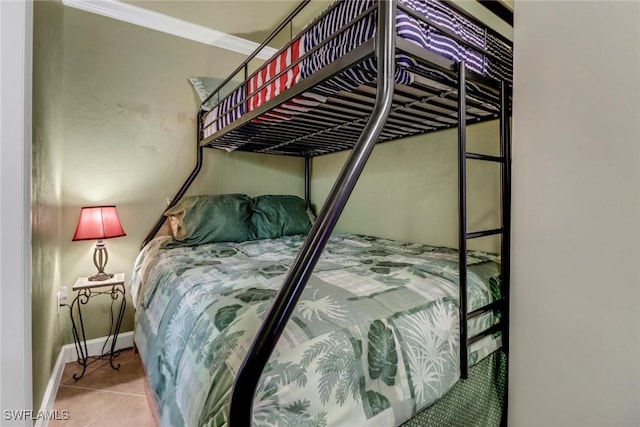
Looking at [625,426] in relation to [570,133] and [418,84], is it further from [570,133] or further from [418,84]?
[418,84]

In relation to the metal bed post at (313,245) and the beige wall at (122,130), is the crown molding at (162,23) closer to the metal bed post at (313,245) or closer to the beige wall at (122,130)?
the beige wall at (122,130)

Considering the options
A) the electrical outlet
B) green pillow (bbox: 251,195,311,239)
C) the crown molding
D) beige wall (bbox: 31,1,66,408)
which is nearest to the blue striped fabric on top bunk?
beige wall (bbox: 31,1,66,408)

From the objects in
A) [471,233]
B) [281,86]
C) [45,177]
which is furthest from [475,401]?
[45,177]

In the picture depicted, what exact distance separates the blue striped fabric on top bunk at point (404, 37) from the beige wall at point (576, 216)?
0.18m

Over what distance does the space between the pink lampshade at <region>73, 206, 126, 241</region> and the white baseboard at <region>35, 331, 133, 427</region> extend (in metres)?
0.79

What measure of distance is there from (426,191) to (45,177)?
216 centimetres

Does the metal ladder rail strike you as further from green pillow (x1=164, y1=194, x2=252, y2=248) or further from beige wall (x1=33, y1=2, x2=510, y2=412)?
green pillow (x1=164, y1=194, x2=252, y2=248)

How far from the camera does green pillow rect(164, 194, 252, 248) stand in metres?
1.99

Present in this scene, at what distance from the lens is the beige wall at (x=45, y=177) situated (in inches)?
45.7

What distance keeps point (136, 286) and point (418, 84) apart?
2.01 m

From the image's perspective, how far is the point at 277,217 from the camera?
239cm

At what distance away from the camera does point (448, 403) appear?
91cm

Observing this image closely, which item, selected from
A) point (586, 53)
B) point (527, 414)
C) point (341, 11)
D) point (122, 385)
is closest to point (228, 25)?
point (341, 11)

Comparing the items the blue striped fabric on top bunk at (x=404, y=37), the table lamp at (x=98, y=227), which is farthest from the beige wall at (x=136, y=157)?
the blue striped fabric on top bunk at (x=404, y=37)
